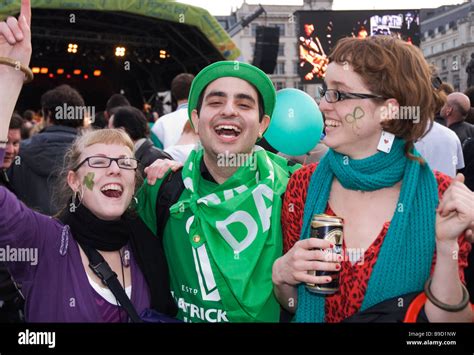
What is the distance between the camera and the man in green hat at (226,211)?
2.04 m

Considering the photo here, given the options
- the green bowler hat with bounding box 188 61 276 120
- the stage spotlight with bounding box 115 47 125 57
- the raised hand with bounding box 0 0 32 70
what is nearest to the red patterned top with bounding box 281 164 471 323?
the green bowler hat with bounding box 188 61 276 120

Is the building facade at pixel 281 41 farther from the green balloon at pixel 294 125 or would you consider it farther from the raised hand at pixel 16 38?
the raised hand at pixel 16 38

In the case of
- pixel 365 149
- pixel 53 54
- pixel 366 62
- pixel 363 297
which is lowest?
pixel 363 297

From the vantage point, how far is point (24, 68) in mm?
1634

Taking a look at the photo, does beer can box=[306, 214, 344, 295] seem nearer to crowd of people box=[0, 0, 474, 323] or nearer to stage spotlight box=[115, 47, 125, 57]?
crowd of people box=[0, 0, 474, 323]

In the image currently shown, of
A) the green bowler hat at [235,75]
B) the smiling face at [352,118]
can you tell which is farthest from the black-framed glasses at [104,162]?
the smiling face at [352,118]

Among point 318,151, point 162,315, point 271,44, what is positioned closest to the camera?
point 162,315

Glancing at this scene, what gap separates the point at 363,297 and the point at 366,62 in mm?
809

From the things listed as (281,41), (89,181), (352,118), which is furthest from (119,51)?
(281,41)

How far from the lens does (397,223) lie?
173cm

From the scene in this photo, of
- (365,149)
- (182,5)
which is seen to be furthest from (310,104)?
(182,5)

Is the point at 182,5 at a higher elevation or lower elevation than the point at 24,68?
higher

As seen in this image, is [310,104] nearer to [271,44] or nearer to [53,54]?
[271,44]

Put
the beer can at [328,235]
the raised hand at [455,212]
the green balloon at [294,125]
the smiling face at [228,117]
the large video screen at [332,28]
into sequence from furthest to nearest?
the large video screen at [332,28] < the green balloon at [294,125] < the smiling face at [228,117] < the beer can at [328,235] < the raised hand at [455,212]
